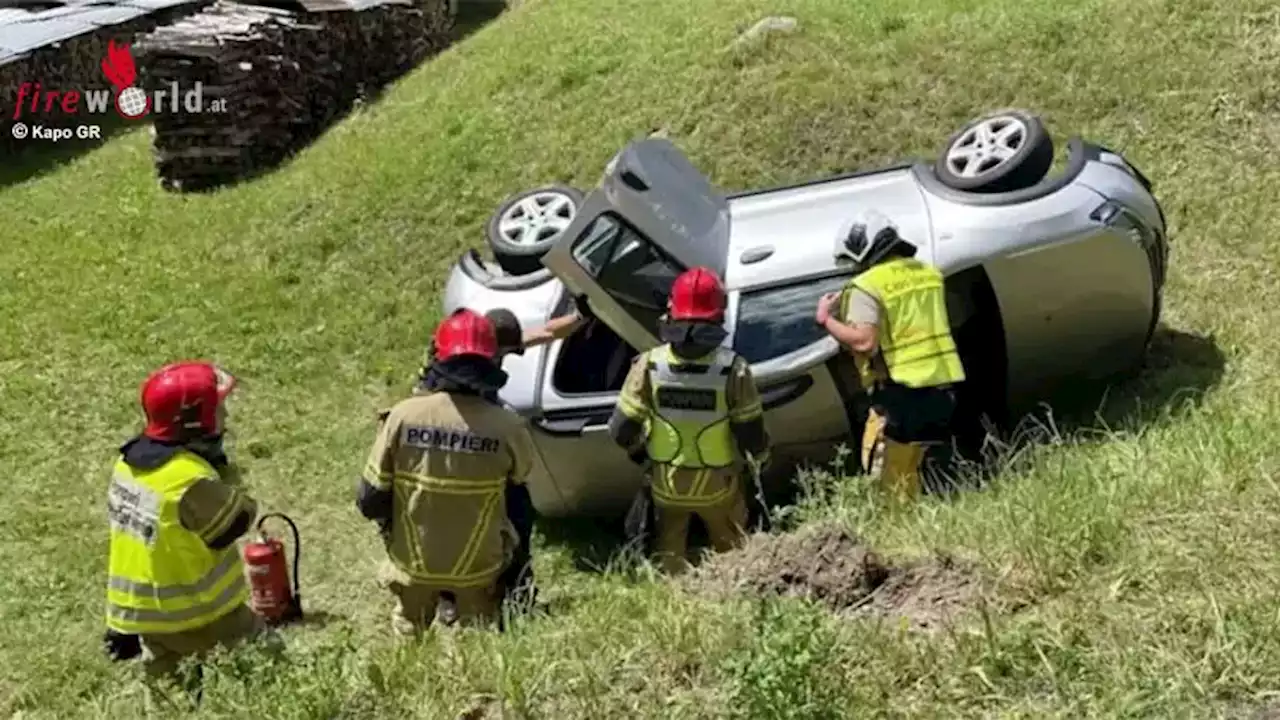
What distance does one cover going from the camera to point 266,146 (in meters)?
16.0

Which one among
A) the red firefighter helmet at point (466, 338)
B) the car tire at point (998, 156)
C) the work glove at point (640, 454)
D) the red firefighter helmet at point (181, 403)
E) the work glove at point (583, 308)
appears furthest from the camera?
the car tire at point (998, 156)

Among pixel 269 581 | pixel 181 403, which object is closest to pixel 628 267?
pixel 269 581

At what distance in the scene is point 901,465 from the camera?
6.55 m

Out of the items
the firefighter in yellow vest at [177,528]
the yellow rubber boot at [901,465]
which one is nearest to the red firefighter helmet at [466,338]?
the firefighter in yellow vest at [177,528]

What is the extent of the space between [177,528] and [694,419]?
2.21 metres

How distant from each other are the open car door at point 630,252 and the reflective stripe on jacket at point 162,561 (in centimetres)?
232

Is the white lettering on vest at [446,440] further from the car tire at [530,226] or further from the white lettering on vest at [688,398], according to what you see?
the car tire at [530,226]

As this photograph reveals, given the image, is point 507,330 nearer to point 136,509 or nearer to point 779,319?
point 779,319

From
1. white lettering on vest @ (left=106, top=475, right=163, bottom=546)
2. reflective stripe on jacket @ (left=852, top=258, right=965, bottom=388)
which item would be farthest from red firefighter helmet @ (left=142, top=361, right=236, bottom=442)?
reflective stripe on jacket @ (left=852, top=258, right=965, bottom=388)

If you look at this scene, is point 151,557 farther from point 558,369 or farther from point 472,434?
point 558,369

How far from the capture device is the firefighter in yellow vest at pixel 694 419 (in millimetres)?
6066

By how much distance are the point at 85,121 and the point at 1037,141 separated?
16881 millimetres

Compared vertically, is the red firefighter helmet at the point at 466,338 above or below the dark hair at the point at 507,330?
above

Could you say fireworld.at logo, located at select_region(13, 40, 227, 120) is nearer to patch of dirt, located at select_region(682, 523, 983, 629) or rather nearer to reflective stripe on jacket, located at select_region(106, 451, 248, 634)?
reflective stripe on jacket, located at select_region(106, 451, 248, 634)
